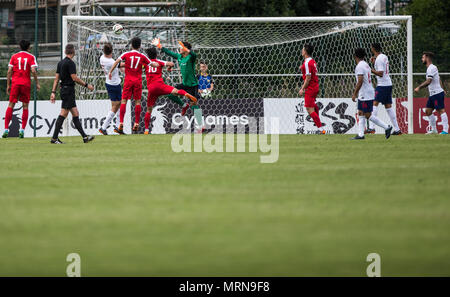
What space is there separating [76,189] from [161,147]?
5.61m

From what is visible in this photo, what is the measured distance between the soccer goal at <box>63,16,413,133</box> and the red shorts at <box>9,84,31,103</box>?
138 inches

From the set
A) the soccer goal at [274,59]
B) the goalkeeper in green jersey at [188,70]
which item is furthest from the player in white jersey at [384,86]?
the goalkeeper in green jersey at [188,70]

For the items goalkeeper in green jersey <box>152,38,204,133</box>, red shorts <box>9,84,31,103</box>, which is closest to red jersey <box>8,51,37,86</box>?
red shorts <box>9,84,31,103</box>

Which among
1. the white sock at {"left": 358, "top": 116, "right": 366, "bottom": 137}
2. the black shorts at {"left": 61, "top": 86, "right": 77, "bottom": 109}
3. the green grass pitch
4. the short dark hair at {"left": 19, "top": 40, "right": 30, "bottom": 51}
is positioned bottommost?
the green grass pitch

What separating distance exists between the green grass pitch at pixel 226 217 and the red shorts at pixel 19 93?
753cm

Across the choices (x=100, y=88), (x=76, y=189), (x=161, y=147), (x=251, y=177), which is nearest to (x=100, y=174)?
(x=76, y=189)

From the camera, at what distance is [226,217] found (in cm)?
526

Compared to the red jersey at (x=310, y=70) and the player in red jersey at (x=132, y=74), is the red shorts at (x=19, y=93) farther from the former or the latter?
the red jersey at (x=310, y=70)

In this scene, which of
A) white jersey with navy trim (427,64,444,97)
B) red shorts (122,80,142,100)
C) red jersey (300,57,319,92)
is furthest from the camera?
white jersey with navy trim (427,64,444,97)

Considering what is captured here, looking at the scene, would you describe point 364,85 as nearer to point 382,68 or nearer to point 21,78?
point 382,68

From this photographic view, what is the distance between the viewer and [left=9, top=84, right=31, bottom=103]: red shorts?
1658 cm

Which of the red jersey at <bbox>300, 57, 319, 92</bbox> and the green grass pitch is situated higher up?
the red jersey at <bbox>300, 57, 319, 92</bbox>

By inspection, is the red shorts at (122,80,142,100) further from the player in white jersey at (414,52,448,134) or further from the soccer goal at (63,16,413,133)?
the player in white jersey at (414,52,448,134)

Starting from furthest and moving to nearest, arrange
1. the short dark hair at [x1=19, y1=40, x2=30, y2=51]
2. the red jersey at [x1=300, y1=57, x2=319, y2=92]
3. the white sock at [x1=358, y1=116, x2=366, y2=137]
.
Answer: the short dark hair at [x1=19, y1=40, x2=30, y2=51]
the red jersey at [x1=300, y1=57, x2=319, y2=92]
the white sock at [x1=358, y1=116, x2=366, y2=137]
